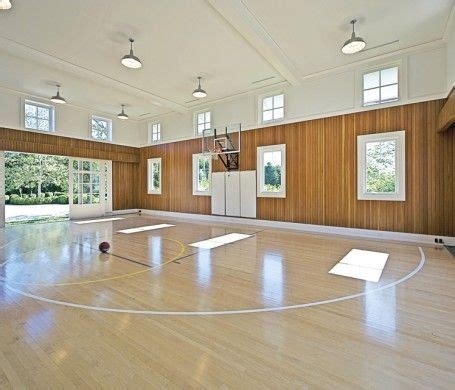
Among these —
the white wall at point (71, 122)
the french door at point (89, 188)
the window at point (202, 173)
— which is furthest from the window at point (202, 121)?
the french door at point (89, 188)

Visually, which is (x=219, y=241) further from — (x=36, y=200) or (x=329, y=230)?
(x=36, y=200)

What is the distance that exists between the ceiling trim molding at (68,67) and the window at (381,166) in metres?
6.33

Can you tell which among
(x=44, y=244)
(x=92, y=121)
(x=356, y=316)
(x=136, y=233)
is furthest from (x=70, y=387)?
(x=92, y=121)

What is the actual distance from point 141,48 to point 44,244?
4.67 metres

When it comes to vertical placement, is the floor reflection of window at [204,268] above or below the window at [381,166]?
below

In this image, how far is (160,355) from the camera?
200 centimetres

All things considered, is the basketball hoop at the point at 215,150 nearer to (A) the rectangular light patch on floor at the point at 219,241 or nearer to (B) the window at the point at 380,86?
(A) the rectangular light patch on floor at the point at 219,241

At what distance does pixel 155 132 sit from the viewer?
11.7 meters

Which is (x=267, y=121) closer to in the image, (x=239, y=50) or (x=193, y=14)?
(x=239, y=50)

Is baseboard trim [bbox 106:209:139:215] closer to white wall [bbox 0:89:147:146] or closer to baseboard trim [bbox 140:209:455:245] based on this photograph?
baseboard trim [bbox 140:209:455:245]

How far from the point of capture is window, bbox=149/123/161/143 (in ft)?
37.8

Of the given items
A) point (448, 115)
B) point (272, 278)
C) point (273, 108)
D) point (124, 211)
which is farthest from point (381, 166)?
point (124, 211)

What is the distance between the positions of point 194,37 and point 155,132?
22.4 ft

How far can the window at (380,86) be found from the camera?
20.7 ft
